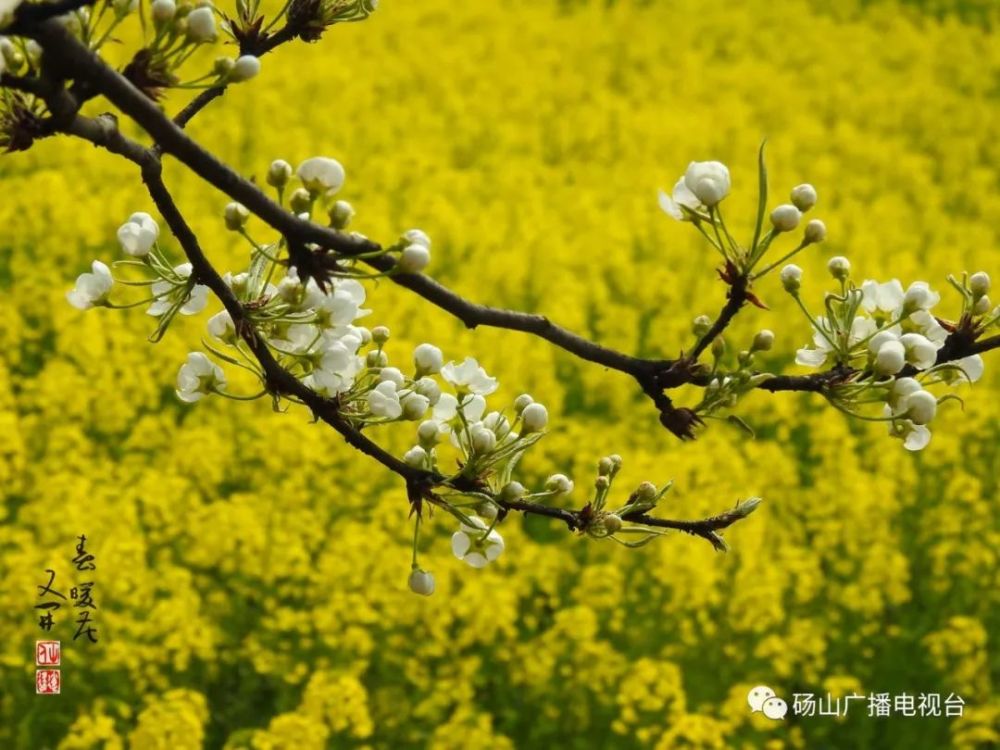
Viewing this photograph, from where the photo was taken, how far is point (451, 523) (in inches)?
227

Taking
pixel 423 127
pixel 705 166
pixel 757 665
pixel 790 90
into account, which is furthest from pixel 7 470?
pixel 790 90

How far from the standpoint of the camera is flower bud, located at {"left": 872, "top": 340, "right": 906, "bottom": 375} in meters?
1.74

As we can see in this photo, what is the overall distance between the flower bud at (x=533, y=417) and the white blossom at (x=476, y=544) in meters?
0.16

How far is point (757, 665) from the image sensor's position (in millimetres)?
5309

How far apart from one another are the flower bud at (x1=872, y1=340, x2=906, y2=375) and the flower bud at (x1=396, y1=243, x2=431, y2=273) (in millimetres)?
644

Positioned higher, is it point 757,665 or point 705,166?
point 757,665

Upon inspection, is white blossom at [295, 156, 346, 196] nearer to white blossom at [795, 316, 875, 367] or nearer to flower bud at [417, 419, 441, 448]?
flower bud at [417, 419, 441, 448]

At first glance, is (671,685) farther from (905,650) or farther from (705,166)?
(705,166)

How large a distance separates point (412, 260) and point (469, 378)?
634 millimetres

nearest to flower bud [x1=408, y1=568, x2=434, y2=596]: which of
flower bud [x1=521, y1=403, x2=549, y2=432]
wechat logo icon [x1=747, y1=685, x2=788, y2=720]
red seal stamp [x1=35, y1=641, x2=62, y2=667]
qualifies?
flower bud [x1=521, y1=403, x2=549, y2=432]

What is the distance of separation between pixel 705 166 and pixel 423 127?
921 centimetres

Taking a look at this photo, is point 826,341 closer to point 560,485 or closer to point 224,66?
point 560,485

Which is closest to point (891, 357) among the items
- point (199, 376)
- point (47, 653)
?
point (199, 376)

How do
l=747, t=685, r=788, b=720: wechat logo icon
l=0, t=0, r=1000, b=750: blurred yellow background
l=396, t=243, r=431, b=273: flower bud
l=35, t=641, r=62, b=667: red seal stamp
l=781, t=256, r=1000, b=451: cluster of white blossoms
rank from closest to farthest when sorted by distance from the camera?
l=396, t=243, r=431, b=273: flower bud
l=781, t=256, r=1000, b=451: cluster of white blossoms
l=35, t=641, r=62, b=667: red seal stamp
l=0, t=0, r=1000, b=750: blurred yellow background
l=747, t=685, r=788, b=720: wechat logo icon
